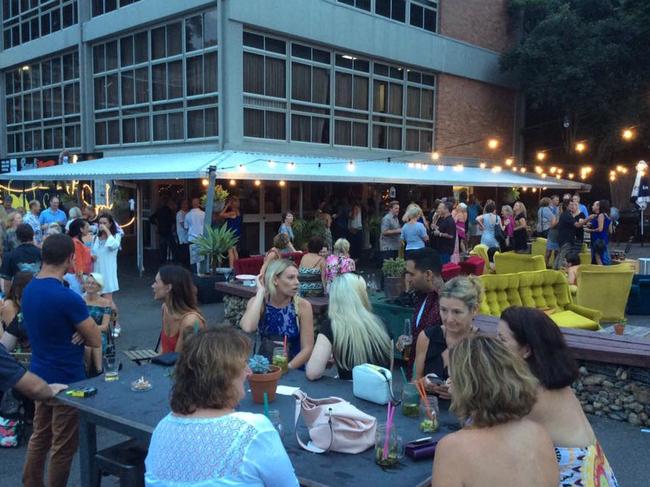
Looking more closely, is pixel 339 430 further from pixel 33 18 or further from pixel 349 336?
pixel 33 18

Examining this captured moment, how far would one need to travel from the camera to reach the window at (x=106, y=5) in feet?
51.9

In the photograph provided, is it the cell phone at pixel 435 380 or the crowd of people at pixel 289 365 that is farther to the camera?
the cell phone at pixel 435 380

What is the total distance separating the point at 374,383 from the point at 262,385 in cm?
61

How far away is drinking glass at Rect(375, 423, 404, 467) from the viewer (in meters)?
2.44

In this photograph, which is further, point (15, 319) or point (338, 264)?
point (338, 264)

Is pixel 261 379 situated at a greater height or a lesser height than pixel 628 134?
lesser

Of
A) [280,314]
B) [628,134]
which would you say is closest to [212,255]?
[280,314]

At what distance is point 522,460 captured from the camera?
192cm

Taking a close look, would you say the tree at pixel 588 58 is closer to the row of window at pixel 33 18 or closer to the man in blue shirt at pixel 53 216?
the row of window at pixel 33 18

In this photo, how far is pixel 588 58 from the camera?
19.8 metres

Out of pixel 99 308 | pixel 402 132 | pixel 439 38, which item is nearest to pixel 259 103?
pixel 402 132

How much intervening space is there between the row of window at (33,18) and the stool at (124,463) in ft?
57.2

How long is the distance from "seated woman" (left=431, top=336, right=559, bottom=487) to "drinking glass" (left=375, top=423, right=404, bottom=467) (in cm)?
49

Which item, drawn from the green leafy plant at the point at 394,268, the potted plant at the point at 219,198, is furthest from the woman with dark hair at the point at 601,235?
the potted plant at the point at 219,198
